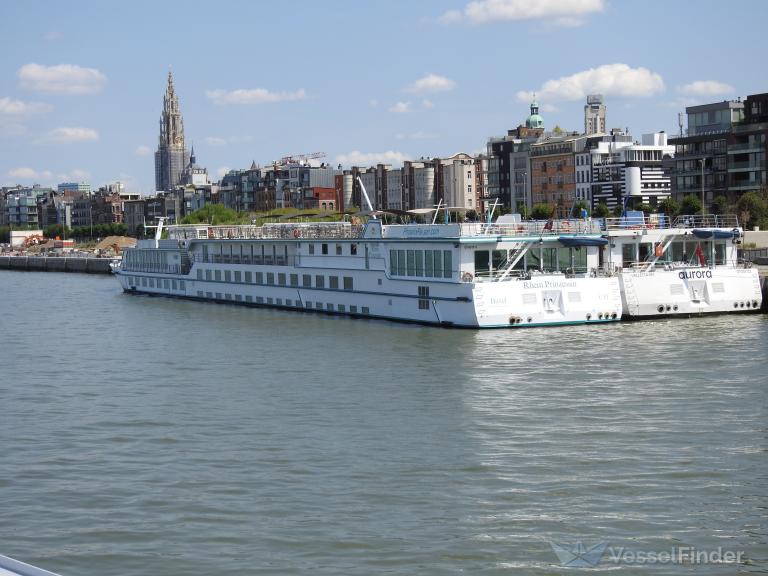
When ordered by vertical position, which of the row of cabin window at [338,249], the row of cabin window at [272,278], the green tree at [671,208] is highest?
the green tree at [671,208]

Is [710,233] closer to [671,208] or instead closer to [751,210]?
[751,210]

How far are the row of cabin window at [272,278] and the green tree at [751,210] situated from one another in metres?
35.6

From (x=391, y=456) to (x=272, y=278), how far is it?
122 feet

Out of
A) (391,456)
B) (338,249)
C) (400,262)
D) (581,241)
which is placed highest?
(581,241)

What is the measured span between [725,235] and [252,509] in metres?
32.9

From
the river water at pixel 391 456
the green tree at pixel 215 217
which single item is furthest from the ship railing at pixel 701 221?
the green tree at pixel 215 217

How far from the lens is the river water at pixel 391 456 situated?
16688 mm

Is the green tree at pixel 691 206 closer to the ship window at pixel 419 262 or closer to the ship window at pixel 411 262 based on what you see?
the ship window at pixel 411 262

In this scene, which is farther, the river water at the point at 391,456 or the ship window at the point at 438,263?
the ship window at the point at 438,263

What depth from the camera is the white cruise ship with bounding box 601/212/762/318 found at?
4334cm

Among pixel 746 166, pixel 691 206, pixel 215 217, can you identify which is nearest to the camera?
pixel 691 206

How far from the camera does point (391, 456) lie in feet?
71.7

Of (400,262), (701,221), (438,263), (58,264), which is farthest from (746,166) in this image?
(58,264)

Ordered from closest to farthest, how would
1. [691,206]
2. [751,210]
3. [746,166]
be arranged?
1. [751,210]
2. [691,206]
3. [746,166]
